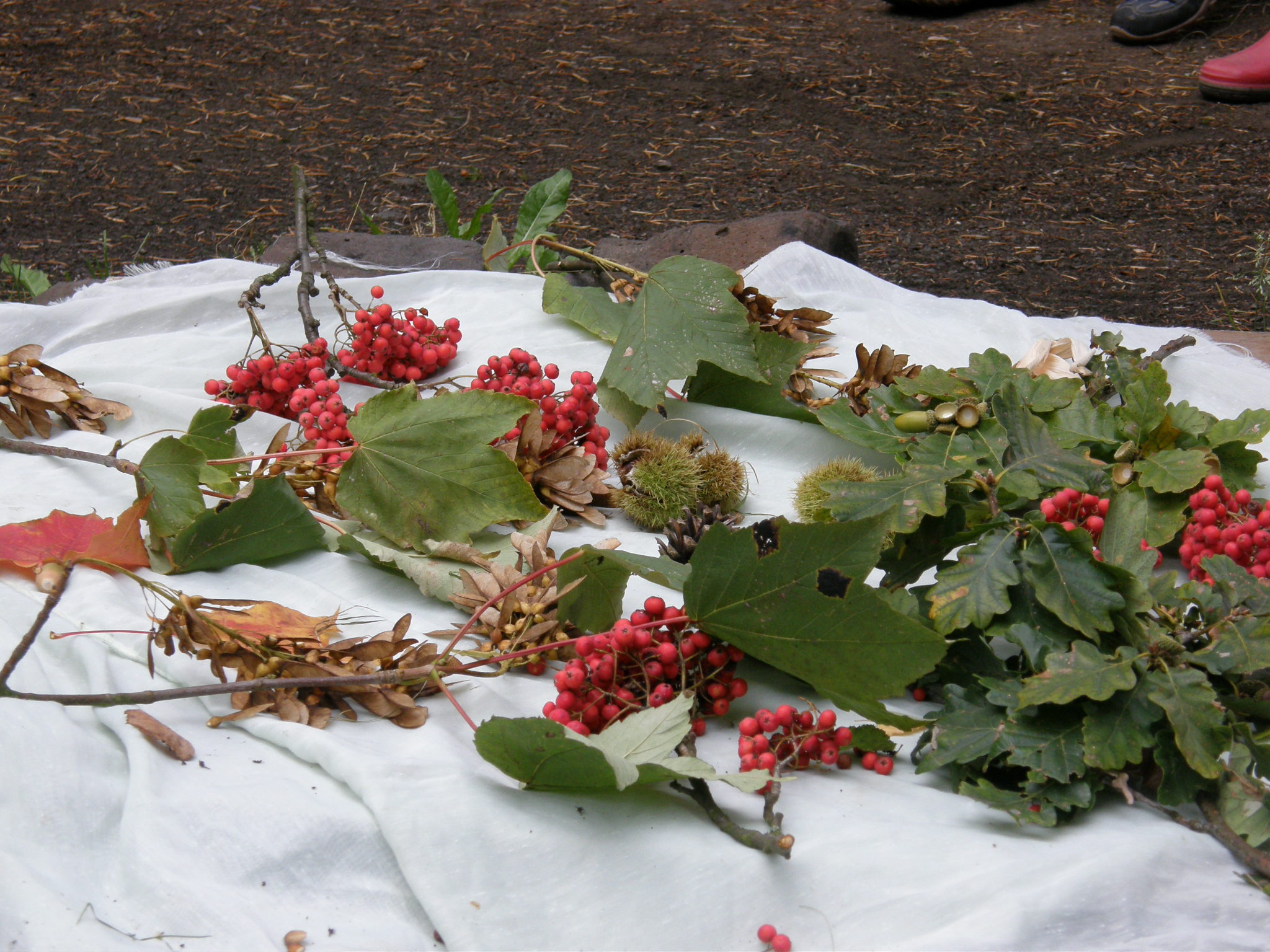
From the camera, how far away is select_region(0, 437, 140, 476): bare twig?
3.93 feet

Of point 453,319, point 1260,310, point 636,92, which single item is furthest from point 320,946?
point 636,92

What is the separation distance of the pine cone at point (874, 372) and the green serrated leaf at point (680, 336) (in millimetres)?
141

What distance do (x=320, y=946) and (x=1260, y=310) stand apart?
275 centimetres

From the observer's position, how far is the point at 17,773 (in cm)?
81

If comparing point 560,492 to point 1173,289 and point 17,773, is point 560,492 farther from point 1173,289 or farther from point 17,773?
point 1173,289

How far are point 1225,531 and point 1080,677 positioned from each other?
0.40m

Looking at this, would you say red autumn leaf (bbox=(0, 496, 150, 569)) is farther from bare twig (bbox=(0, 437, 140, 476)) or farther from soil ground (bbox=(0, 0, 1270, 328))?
soil ground (bbox=(0, 0, 1270, 328))

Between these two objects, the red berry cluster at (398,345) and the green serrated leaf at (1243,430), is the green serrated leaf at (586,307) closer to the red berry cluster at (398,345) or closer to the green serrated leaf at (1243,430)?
the red berry cluster at (398,345)

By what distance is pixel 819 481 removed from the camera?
126 cm

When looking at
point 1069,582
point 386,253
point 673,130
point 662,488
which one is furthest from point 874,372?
point 673,130

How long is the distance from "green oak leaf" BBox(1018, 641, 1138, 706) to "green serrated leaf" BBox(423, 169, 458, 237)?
1976mm

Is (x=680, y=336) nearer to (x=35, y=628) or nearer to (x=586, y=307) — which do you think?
(x=586, y=307)

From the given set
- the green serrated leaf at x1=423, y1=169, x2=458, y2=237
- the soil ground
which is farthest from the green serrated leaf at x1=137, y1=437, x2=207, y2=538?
the soil ground

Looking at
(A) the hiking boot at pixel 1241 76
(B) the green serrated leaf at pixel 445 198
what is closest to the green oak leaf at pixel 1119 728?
(B) the green serrated leaf at pixel 445 198
